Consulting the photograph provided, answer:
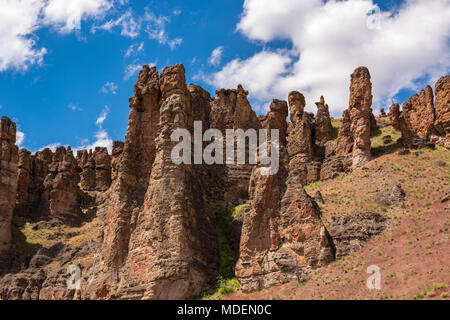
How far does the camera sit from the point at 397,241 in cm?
4025

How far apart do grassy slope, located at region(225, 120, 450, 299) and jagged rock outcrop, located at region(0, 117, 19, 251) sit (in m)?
40.9

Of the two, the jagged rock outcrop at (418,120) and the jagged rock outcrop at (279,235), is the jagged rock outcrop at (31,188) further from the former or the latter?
the jagged rock outcrop at (418,120)

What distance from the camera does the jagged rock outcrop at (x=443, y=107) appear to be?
6077 cm

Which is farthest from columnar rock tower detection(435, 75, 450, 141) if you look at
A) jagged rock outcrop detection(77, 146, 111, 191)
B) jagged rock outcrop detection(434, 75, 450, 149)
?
jagged rock outcrop detection(77, 146, 111, 191)

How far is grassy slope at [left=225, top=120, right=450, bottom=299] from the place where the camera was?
34.1 meters

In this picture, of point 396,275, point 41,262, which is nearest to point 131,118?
point 41,262

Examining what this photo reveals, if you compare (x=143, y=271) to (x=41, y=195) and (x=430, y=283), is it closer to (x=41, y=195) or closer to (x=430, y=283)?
(x=430, y=283)

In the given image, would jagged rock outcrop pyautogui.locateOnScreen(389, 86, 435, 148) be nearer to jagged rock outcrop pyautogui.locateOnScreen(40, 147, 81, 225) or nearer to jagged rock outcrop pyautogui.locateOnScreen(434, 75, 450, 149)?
jagged rock outcrop pyautogui.locateOnScreen(434, 75, 450, 149)

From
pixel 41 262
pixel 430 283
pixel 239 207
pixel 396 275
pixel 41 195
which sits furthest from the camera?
pixel 41 195

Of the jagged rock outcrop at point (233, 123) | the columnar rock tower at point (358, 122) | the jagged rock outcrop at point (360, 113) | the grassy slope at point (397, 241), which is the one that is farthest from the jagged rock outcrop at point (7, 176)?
the jagged rock outcrop at point (360, 113)
